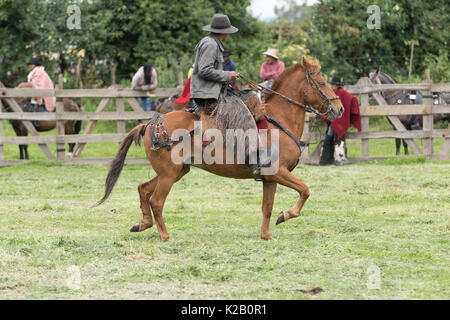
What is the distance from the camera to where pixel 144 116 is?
16453mm

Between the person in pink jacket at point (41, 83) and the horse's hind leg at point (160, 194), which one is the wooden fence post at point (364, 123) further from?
the horse's hind leg at point (160, 194)

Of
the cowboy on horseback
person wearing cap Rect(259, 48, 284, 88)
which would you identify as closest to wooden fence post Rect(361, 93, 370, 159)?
person wearing cap Rect(259, 48, 284, 88)

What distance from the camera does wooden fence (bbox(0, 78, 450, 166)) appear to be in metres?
16.0

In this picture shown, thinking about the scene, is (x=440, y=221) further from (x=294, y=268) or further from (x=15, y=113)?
(x=15, y=113)

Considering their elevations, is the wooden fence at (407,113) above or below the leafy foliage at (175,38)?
below

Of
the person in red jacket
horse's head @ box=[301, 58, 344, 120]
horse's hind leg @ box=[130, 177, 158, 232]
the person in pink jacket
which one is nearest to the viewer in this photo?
horse's hind leg @ box=[130, 177, 158, 232]

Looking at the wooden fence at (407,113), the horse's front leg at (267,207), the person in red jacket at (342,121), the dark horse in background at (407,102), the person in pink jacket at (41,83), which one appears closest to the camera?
the horse's front leg at (267,207)

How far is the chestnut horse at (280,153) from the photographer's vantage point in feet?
26.4

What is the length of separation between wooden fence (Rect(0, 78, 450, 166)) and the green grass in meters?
2.69

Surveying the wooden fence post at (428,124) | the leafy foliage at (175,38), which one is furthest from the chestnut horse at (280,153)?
the leafy foliage at (175,38)

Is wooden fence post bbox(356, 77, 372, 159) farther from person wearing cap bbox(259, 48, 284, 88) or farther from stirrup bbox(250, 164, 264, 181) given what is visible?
stirrup bbox(250, 164, 264, 181)

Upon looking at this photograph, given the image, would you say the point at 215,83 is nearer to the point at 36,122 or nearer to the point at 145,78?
the point at 145,78

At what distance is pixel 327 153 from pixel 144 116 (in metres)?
4.33

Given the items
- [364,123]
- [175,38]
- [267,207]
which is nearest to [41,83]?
[364,123]
